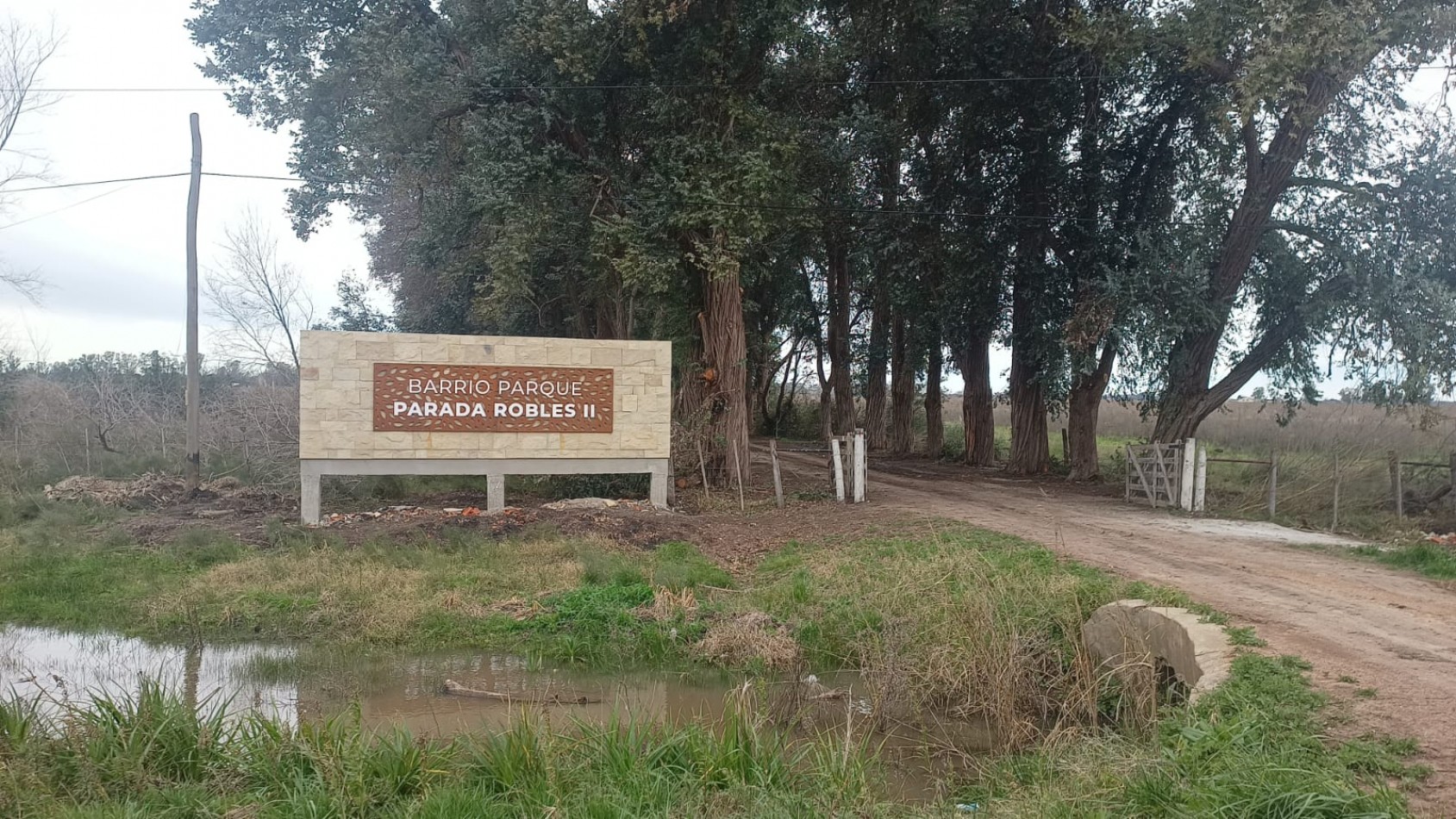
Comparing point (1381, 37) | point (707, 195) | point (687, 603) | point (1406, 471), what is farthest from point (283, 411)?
point (1406, 471)

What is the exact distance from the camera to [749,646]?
384 inches

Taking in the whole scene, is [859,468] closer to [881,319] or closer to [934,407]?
[934,407]

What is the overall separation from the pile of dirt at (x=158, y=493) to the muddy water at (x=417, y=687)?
7.79 metres

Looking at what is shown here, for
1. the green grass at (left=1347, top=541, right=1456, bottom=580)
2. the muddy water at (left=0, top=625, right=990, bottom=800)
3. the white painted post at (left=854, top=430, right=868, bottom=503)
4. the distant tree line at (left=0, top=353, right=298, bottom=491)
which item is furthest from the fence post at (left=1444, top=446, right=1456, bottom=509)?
the distant tree line at (left=0, top=353, right=298, bottom=491)

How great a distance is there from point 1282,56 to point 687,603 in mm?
12471

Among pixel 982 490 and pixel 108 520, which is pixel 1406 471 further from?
pixel 108 520

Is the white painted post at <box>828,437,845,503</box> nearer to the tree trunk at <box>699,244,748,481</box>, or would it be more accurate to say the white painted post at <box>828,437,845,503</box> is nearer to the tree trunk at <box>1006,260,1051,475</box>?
the tree trunk at <box>699,244,748,481</box>

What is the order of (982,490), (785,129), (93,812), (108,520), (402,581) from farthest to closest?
(982,490)
(785,129)
(108,520)
(402,581)
(93,812)

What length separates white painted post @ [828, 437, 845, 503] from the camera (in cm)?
1908

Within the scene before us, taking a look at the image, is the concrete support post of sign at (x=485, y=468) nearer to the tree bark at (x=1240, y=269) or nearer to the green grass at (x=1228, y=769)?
the tree bark at (x=1240, y=269)

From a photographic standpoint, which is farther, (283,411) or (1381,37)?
(283,411)

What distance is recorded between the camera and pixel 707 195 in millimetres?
17953

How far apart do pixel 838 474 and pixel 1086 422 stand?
27.5 feet

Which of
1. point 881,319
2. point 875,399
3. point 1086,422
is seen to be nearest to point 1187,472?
point 1086,422
